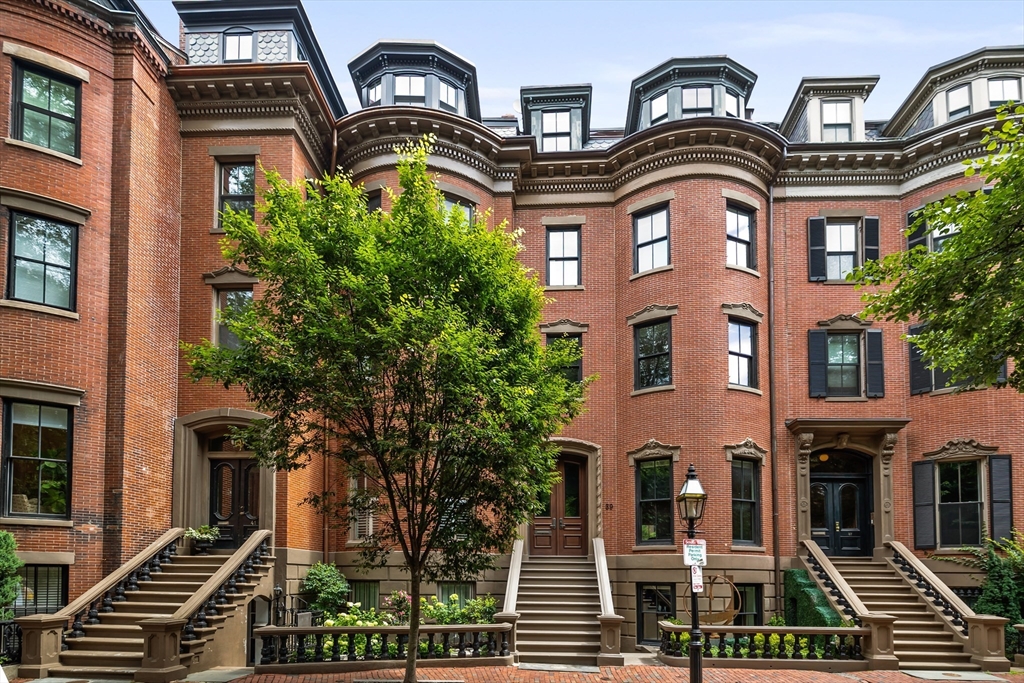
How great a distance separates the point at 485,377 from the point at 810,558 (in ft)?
40.2

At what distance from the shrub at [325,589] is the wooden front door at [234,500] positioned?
5.48 ft

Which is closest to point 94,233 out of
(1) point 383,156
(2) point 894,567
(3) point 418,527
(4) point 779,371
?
(1) point 383,156

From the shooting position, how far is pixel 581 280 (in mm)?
23828

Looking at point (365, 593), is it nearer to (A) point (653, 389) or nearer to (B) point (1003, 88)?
(A) point (653, 389)

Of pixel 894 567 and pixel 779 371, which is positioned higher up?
pixel 779 371

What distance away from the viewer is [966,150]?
878 inches

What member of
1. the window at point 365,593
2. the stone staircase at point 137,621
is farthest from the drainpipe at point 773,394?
the stone staircase at point 137,621

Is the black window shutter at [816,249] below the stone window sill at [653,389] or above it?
above

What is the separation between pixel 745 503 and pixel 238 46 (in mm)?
16628

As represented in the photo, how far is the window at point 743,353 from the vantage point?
72.9 feet

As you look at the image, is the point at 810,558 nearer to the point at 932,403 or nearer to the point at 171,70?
the point at 932,403

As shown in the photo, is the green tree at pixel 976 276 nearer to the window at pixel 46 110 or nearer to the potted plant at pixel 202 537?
the potted plant at pixel 202 537

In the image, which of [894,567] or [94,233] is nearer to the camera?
[94,233]

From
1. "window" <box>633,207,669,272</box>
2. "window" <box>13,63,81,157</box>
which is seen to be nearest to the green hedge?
"window" <box>633,207,669,272</box>
